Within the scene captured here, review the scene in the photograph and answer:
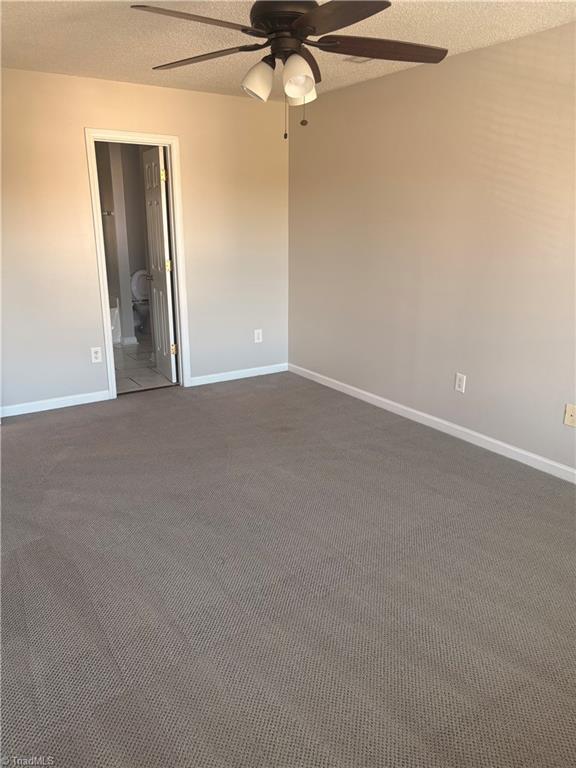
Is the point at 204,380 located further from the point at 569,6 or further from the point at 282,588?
the point at 569,6

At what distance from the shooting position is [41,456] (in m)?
3.55

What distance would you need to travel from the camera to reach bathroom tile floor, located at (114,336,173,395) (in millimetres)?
5059

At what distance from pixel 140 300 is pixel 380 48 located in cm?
507

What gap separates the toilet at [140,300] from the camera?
6.66 metres

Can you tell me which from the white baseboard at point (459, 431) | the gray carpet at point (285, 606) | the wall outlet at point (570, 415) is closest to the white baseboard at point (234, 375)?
the white baseboard at point (459, 431)

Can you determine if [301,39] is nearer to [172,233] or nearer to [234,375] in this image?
[172,233]

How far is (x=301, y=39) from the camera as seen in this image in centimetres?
213

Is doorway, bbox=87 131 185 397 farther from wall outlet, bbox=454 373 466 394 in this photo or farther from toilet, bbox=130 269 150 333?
wall outlet, bbox=454 373 466 394

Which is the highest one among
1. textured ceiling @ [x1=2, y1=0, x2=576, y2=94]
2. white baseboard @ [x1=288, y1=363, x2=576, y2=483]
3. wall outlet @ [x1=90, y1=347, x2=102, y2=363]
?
textured ceiling @ [x1=2, y1=0, x2=576, y2=94]

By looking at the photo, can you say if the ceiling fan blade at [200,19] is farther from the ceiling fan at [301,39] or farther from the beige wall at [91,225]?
the beige wall at [91,225]

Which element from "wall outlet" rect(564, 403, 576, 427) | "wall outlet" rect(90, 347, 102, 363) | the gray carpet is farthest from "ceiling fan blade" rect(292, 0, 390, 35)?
"wall outlet" rect(90, 347, 102, 363)

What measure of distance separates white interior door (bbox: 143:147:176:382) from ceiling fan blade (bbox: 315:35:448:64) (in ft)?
8.91

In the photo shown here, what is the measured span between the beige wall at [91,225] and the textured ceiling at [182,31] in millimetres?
360

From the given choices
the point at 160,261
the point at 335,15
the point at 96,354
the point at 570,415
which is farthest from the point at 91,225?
the point at 570,415
